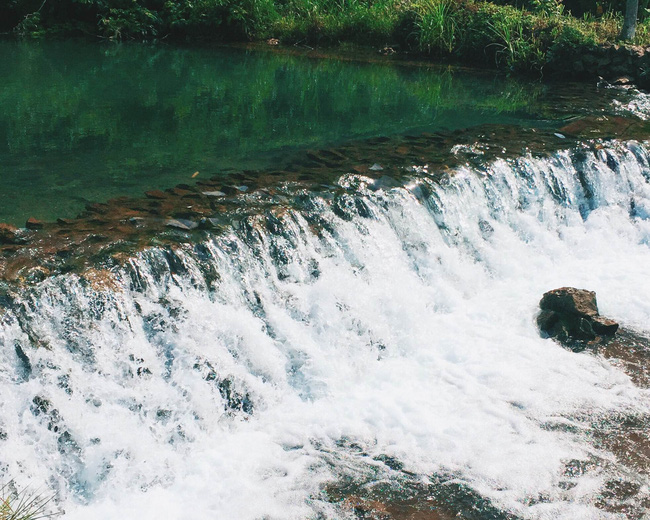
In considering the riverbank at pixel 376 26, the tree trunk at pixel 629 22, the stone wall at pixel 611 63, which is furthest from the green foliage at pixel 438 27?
the tree trunk at pixel 629 22

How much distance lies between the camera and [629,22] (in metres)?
13.8

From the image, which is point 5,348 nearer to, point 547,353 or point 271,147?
point 547,353

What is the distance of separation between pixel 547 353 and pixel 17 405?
4.25m

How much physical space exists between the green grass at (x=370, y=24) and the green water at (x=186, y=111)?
1.09m

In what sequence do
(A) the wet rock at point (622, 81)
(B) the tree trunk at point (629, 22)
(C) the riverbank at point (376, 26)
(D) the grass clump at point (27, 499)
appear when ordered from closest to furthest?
(D) the grass clump at point (27, 499), (A) the wet rock at point (622, 81), (B) the tree trunk at point (629, 22), (C) the riverbank at point (376, 26)

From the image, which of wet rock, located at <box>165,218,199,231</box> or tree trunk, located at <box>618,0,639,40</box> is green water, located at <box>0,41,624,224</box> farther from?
tree trunk, located at <box>618,0,639,40</box>

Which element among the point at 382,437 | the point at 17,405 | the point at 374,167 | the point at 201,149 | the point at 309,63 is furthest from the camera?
the point at 309,63

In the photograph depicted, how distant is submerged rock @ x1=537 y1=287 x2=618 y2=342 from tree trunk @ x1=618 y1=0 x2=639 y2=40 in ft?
30.8

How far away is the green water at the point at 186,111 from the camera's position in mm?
7789

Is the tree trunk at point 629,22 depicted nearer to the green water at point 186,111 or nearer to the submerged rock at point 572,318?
the green water at point 186,111

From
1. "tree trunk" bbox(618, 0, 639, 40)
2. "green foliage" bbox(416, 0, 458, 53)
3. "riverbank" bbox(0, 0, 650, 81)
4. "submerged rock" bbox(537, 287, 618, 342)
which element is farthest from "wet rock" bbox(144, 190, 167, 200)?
"green foliage" bbox(416, 0, 458, 53)

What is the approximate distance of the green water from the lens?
7.79 metres

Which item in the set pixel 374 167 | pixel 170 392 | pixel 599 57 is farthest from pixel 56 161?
pixel 599 57

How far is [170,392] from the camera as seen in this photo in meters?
4.95
